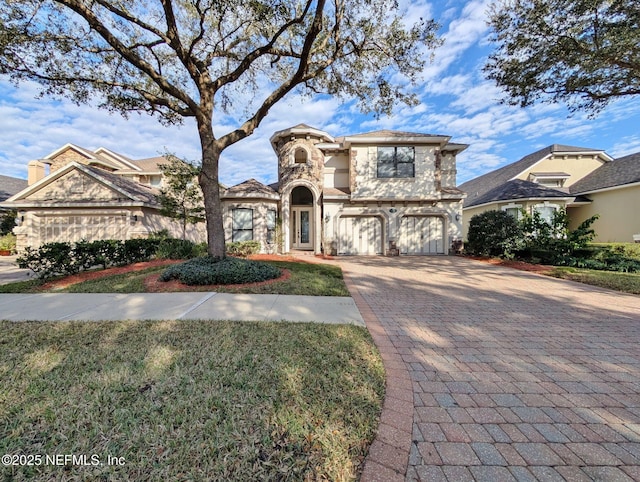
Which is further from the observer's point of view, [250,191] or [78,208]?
[250,191]

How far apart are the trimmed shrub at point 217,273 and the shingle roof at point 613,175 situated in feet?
69.1

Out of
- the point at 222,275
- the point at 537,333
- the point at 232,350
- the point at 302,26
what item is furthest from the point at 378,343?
the point at 302,26

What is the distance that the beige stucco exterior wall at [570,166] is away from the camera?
18859mm

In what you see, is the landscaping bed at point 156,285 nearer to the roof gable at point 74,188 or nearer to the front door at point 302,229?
the roof gable at point 74,188

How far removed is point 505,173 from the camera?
2133cm

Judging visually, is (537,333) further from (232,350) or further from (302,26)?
(302,26)

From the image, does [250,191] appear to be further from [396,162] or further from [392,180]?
[396,162]

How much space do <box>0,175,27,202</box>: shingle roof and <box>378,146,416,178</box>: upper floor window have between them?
2945 centimetres

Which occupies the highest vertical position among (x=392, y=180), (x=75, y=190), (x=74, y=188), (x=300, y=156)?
(x=300, y=156)

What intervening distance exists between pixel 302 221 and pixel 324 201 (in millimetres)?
2382

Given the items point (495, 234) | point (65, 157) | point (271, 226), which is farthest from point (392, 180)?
point (65, 157)

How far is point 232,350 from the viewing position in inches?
124

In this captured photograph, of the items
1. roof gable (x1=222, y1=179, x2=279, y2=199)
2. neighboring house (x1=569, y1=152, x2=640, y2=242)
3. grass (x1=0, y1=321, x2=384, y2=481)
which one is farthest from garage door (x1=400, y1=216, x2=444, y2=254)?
grass (x1=0, y1=321, x2=384, y2=481)

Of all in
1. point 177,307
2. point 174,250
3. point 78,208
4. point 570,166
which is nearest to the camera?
point 177,307
